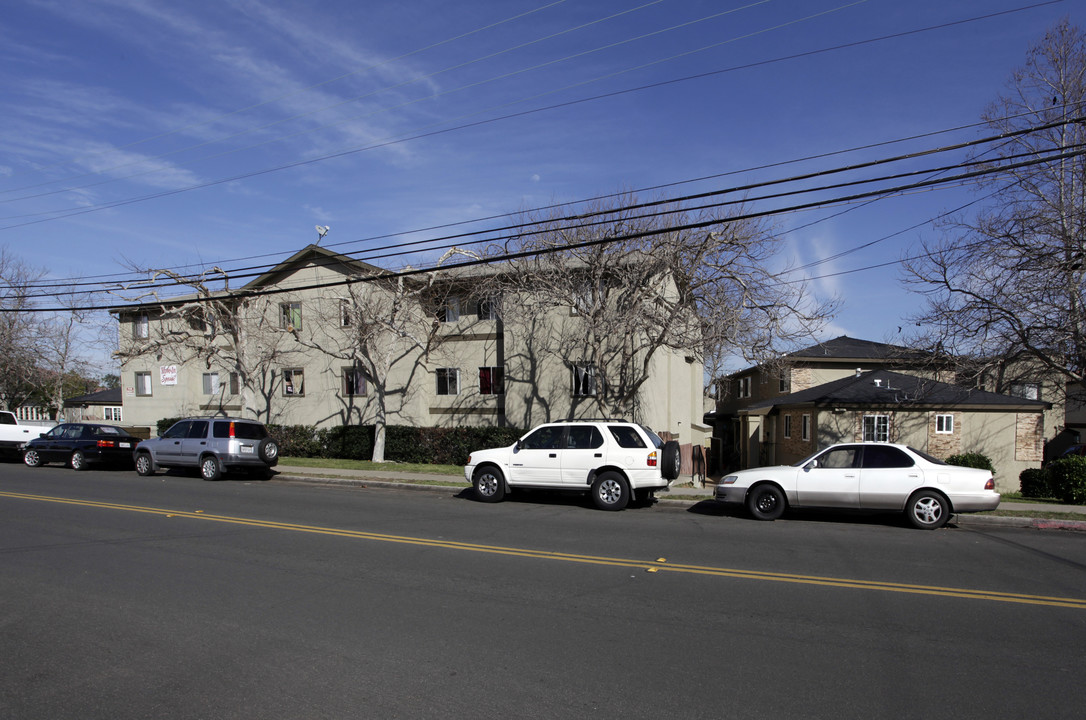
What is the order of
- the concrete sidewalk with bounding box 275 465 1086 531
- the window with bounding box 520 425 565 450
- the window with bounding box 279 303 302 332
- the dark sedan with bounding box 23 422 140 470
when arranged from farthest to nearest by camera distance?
the window with bounding box 279 303 302 332, the dark sedan with bounding box 23 422 140 470, the window with bounding box 520 425 565 450, the concrete sidewalk with bounding box 275 465 1086 531

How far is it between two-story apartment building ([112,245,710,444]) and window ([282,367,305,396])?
0.05m

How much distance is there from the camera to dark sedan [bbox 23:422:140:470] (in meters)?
22.8

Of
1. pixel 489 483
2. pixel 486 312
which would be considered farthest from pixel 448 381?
pixel 489 483

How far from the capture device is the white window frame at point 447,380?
2684 centimetres

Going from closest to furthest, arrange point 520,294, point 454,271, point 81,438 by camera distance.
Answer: point 520,294, point 81,438, point 454,271

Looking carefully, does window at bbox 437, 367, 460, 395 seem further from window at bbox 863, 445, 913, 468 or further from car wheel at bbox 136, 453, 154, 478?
window at bbox 863, 445, 913, 468

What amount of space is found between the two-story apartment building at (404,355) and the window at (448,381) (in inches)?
1.7

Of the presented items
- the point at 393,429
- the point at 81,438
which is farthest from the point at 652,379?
the point at 81,438

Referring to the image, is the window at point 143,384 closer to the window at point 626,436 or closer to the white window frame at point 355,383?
the white window frame at point 355,383

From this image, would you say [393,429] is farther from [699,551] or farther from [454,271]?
[699,551]

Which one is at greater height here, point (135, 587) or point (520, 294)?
point (520, 294)

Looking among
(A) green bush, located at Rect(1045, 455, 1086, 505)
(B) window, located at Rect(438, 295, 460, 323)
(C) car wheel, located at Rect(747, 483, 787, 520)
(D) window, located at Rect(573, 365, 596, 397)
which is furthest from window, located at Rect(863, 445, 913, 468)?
(B) window, located at Rect(438, 295, 460, 323)

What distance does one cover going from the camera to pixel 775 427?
29.7 meters

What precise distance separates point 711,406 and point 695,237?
146 ft
